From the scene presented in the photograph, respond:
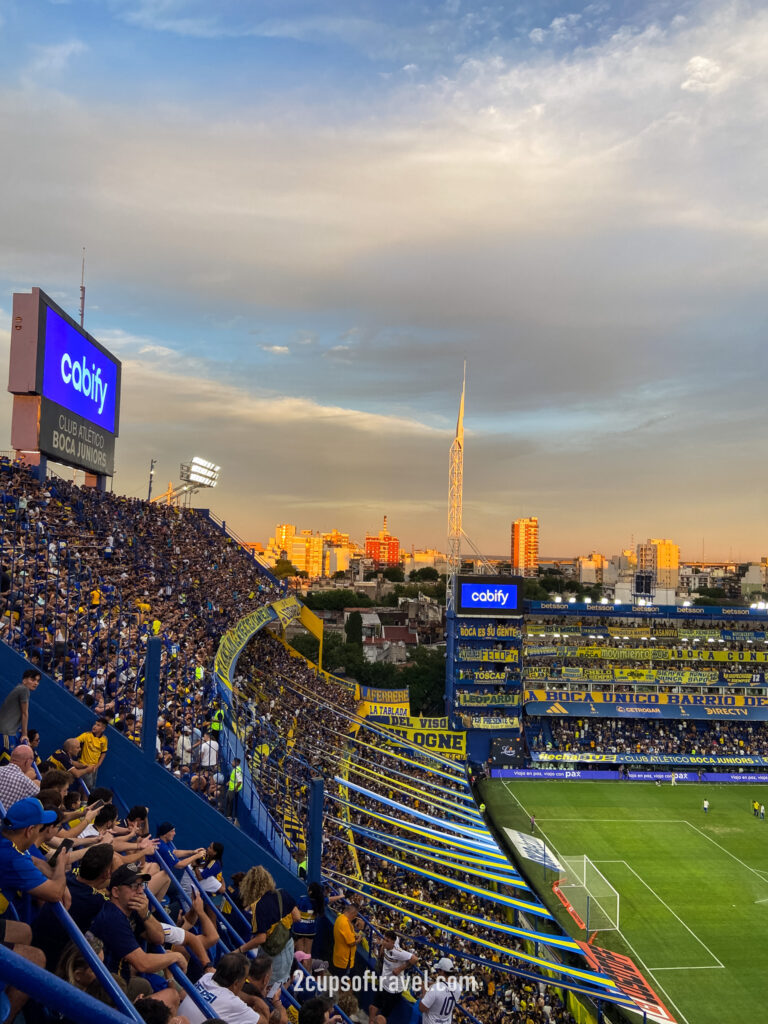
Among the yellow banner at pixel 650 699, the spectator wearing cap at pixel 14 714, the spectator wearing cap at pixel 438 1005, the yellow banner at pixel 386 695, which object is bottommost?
the yellow banner at pixel 650 699

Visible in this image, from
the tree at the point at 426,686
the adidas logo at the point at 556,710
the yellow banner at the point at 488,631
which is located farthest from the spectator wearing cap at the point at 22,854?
the tree at the point at 426,686

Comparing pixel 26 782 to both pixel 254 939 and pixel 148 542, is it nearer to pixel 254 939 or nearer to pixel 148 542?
pixel 254 939

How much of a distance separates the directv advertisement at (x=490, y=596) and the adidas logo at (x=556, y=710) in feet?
22.6

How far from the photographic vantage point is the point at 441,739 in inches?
1629

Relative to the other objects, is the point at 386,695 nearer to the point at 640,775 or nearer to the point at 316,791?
the point at 640,775

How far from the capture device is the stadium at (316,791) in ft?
16.6

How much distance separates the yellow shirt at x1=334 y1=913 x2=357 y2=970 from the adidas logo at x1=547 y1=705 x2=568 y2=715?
40895mm

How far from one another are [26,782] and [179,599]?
733 inches

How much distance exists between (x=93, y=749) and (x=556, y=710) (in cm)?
4317

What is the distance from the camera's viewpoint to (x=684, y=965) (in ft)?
73.2

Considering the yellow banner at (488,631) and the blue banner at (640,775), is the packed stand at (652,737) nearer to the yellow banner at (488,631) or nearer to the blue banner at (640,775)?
the blue banner at (640,775)

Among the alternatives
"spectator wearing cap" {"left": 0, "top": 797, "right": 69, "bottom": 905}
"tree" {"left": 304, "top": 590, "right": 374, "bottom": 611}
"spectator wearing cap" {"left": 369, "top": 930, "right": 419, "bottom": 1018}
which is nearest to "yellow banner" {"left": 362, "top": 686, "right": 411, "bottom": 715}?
"spectator wearing cap" {"left": 369, "top": 930, "right": 419, "bottom": 1018}

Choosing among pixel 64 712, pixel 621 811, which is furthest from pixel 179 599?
pixel 621 811

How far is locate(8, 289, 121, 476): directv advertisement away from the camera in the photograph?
2116 cm
